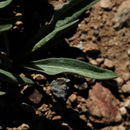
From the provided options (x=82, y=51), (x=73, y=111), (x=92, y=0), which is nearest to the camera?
(x=92, y=0)

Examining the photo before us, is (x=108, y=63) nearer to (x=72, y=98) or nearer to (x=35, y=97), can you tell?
(x=72, y=98)

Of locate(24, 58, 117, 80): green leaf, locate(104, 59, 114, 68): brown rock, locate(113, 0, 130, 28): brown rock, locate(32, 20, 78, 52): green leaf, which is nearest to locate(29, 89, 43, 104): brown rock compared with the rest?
locate(24, 58, 117, 80): green leaf

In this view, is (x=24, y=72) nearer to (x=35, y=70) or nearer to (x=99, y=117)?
(x=35, y=70)

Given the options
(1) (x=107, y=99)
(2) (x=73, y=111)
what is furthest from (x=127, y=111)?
(2) (x=73, y=111)

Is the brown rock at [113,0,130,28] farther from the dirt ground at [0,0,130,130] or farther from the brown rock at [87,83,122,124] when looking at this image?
the brown rock at [87,83,122,124]

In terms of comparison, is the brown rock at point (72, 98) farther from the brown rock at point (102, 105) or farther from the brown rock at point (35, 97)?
the brown rock at point (35, 97)

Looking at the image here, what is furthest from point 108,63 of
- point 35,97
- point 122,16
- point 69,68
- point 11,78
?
point 11,78
